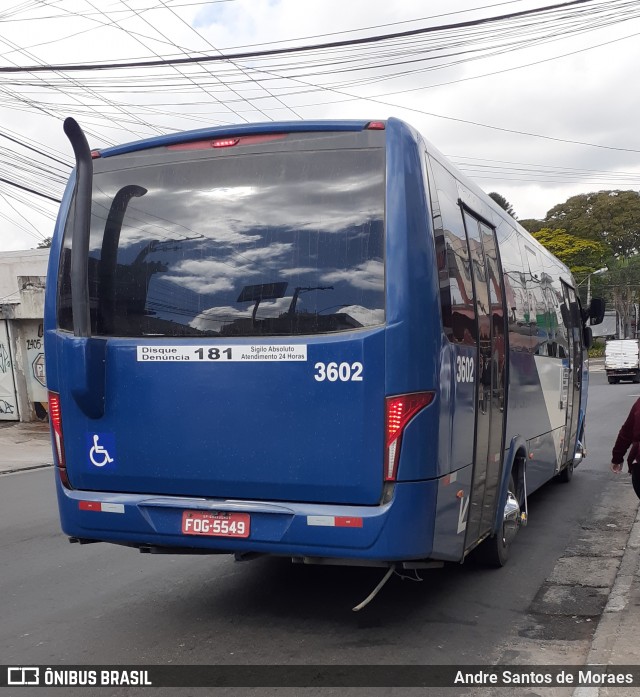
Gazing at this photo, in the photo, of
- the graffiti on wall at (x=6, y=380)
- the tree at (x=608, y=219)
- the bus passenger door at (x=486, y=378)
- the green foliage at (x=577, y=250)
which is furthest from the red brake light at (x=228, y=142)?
the tree at (x=608, y=219)

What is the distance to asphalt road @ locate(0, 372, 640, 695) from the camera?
16.5ft

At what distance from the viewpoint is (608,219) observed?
203 ft

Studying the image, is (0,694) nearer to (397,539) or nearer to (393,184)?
(397,539)

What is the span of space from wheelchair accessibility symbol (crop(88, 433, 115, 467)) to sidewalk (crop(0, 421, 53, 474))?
10.3 meters

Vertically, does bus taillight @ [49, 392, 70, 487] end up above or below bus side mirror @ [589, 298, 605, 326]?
below

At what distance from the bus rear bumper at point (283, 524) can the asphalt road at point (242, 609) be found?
2.03 ft

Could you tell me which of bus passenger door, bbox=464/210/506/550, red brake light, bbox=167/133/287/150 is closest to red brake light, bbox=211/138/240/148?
red brake light, bbox=167/133/287/150

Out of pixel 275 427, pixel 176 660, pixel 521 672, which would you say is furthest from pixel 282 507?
pixel 521 672

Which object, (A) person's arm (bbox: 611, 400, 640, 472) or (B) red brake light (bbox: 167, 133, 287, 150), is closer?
(B) red brake light (bbox: 167, 133, 287, 150)

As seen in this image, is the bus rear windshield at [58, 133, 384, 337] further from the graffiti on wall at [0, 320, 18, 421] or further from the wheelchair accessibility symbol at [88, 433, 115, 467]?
the graffiti on wall at [0, 320, 18, 421]

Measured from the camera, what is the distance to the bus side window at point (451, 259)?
500 centimetres

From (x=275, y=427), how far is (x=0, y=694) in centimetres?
199

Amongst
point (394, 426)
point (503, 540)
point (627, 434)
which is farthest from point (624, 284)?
point (394, 426)

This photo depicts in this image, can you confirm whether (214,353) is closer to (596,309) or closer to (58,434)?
(58,434)
